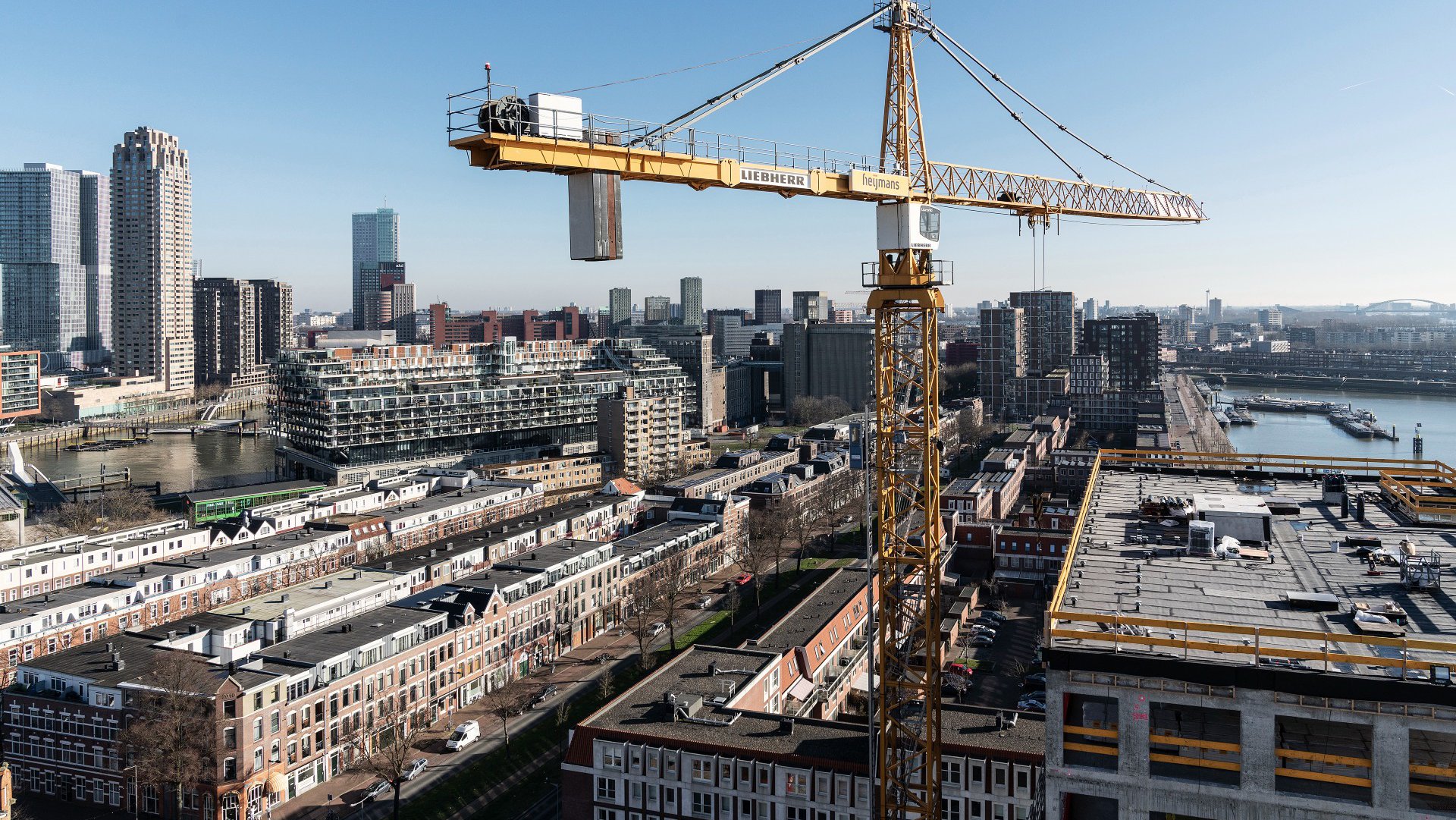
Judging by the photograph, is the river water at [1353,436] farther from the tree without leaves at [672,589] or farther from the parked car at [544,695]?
the parked car at [544,695]

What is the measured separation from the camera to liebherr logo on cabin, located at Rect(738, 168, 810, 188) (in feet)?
42.6

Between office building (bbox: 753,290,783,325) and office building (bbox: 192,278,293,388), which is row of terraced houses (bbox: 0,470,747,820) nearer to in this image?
office building (bbox: 192,278,293,388)

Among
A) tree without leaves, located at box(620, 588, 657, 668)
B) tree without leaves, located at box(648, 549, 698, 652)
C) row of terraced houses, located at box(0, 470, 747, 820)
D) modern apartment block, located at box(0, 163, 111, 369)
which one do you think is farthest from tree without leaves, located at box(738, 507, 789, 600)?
modern apartment block, located at box(0, 163, 111, 369)

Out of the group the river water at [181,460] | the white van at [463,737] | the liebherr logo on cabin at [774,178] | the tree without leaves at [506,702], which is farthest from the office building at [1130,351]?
the liebherr logo on cabin at [774,178]

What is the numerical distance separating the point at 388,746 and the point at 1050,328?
3154 inches

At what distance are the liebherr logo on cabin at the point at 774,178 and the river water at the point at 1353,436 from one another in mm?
46811

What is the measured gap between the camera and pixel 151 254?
286ft

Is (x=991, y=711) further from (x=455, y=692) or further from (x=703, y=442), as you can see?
(x=703, y=442)

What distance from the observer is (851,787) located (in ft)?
47.0

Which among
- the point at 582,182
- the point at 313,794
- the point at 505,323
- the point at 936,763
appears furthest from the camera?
the point at 505,323

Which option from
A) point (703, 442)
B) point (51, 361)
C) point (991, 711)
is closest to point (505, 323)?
point (51, 361)

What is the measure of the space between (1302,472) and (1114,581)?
7.85 metres

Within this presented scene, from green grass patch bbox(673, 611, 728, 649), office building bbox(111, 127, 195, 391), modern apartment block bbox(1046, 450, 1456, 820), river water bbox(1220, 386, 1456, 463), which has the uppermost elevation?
office building bbox(111, 127, 195, 391)

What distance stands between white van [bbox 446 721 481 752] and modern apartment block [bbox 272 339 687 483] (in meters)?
27.9
